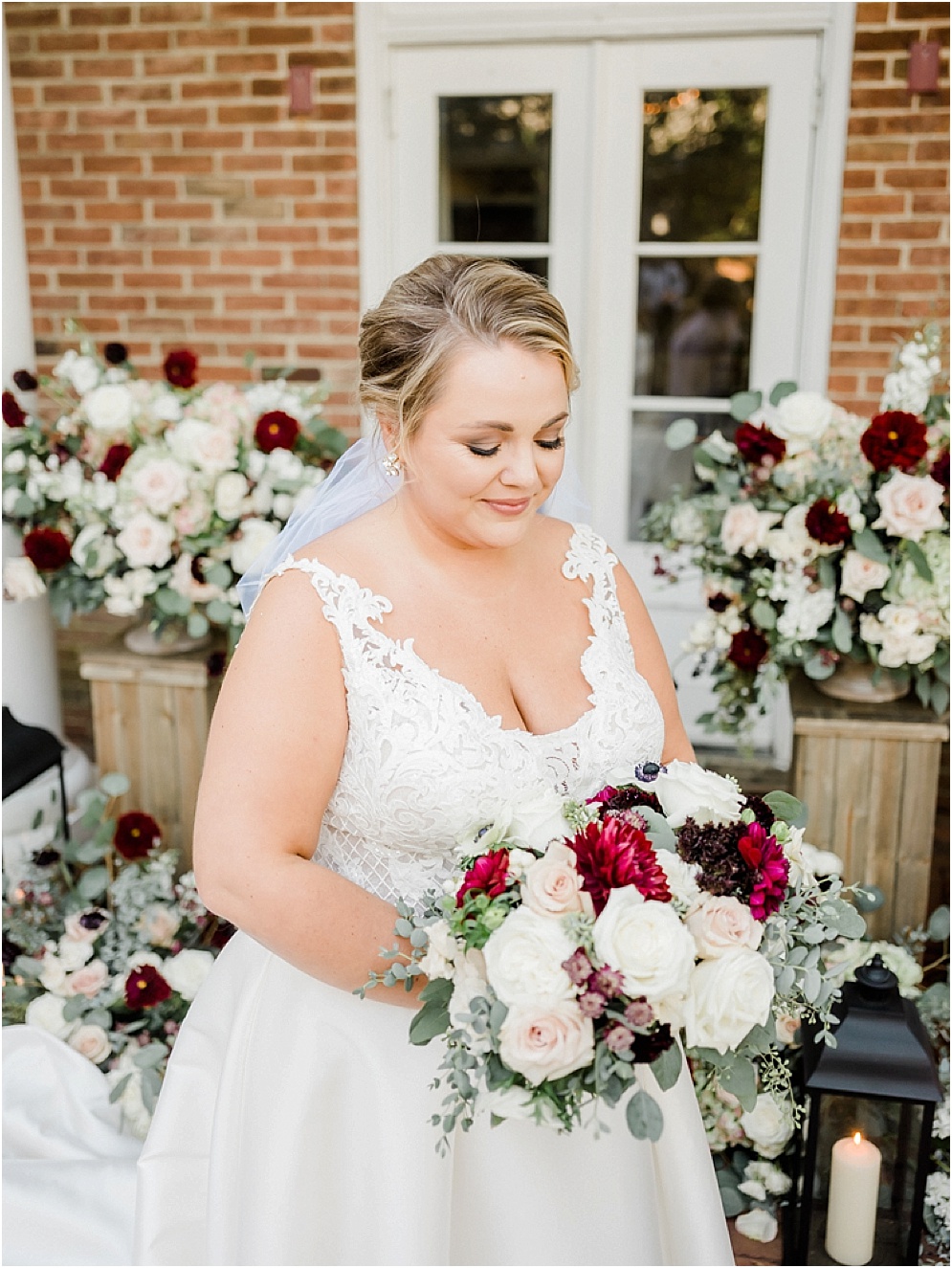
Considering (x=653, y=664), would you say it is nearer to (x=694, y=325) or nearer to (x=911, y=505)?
(x=911, y=505)

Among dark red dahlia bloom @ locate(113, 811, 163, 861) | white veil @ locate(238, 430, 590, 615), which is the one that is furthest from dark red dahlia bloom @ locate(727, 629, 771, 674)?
dark red dahlia bloom @ locate(113, 811, 163, 861)

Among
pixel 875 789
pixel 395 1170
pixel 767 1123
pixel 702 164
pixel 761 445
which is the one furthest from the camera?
pixel 702 164

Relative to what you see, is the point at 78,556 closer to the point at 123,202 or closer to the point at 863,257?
the point at 123,202

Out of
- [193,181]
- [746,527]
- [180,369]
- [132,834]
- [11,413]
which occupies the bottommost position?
[132,834]

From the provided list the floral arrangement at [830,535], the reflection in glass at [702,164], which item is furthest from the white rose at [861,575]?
the reflection in glass at [702,164]

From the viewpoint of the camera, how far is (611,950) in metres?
1.25

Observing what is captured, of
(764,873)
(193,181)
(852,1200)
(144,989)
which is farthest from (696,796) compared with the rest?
(193,181)

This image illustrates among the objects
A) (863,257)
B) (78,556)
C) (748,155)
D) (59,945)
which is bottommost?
(59,945)

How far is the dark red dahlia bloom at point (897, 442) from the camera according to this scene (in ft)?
8.46

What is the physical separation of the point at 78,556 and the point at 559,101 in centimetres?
227

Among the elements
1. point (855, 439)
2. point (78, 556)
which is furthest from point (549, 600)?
point (78, 556)

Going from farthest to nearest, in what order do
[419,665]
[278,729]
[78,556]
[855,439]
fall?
[78,556], [855,439], [419,665], [278,729]

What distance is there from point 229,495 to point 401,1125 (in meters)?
1.77

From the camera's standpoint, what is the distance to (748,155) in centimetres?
385
